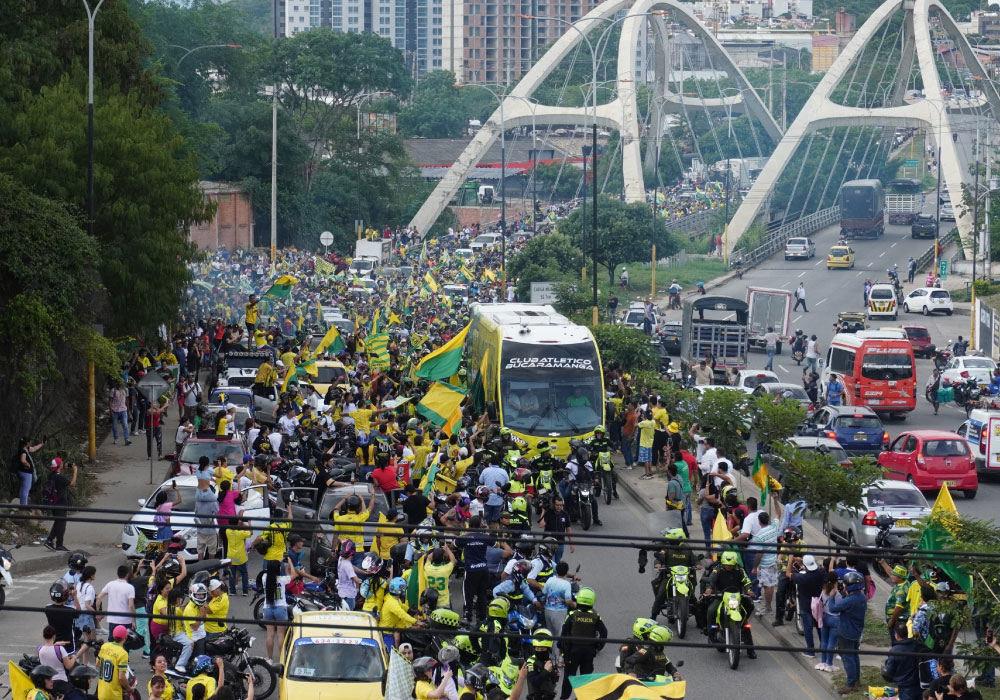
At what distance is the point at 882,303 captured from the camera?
5975cm

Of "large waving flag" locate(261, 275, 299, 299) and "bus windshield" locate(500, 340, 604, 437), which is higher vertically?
"large waving flag" locate(261, 275, 299, 299)

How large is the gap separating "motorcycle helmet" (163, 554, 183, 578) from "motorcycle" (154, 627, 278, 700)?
724 millimetres

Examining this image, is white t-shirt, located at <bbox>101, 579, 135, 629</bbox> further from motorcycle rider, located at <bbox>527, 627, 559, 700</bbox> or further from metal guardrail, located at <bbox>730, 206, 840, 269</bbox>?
metal guardrail, located at <bbox>730, 206, 840, 269</bbox>

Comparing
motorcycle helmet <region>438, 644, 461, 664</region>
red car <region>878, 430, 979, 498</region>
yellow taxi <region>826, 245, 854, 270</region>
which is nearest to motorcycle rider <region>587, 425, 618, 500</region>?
red car <region>878, 430, 979, 498</region>

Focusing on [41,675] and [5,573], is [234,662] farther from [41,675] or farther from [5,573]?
[5,573]

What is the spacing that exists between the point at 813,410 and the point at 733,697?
66.3 ft

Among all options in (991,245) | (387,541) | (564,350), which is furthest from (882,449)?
(991,245)

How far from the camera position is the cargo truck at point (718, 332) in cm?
4347

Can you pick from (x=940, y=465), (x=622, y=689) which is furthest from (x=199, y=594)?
(x=940, y=465)

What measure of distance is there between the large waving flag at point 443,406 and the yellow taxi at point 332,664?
12391mm

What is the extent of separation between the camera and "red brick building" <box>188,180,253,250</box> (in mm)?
67438

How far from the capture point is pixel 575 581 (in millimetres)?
15789

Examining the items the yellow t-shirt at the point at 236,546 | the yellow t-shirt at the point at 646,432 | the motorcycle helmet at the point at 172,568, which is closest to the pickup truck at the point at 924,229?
the yellow t-shirt at the point at 646,432

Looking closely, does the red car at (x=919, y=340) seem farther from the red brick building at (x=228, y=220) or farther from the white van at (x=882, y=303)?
the red brick building at (x=228, y=220)
